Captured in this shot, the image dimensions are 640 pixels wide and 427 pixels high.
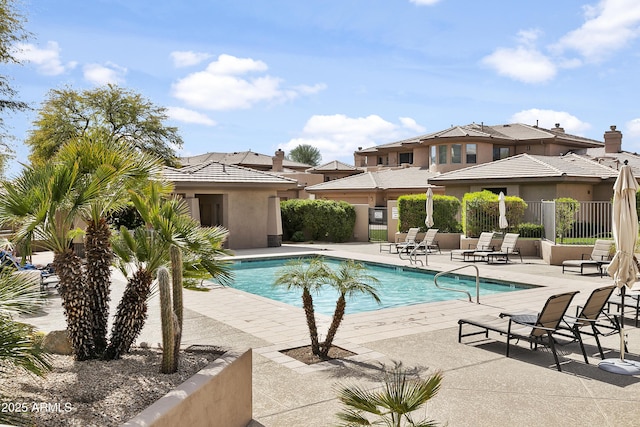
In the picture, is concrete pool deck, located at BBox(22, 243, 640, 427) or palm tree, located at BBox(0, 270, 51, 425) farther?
concrete pool deck, located at BBox(22, 243, 640, 427)

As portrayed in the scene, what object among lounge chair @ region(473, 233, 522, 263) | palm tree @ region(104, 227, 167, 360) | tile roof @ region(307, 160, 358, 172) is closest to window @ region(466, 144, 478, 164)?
lounge chair @ region(473, 233, 522, 263)

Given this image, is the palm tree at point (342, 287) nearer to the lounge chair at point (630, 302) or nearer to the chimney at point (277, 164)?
the lounge chair at point (630, 302)

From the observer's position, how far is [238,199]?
26.5 metres

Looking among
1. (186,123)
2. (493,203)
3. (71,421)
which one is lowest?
(71,421)

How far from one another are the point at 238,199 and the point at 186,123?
890 inches

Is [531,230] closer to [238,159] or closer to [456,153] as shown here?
[456,153]

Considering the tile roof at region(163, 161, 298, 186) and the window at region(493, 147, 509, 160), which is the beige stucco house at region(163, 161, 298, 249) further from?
the window at region(493, 147, 509, 160)

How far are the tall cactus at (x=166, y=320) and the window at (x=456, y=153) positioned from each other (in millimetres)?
33917

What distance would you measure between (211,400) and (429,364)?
369cm

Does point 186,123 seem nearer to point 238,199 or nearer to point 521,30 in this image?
point 238,199

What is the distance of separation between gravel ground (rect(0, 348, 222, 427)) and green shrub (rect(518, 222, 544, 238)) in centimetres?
2013

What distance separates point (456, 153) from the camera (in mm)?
37312

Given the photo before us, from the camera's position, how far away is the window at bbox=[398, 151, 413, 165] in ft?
173

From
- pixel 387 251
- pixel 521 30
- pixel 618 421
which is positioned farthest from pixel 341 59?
pixel 618 421
